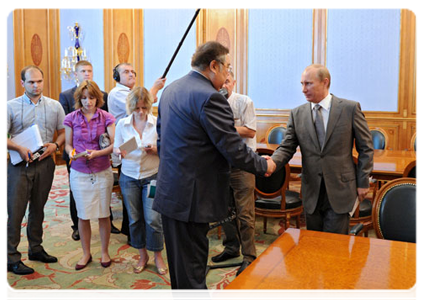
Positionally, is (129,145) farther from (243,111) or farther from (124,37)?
(124,37)

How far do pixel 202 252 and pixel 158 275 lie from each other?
3.92 ft

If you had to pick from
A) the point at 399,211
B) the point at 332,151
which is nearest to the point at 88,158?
the point at 332,151

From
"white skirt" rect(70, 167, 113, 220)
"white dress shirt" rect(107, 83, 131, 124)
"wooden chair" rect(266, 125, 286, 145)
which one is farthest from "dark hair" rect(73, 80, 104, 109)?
"wooden chair" rect(266, 125, 286, 145)

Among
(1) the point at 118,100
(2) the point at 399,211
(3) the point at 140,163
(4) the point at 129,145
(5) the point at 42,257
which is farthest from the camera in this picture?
(1) the point at 118,100

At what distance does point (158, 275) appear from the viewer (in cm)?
331

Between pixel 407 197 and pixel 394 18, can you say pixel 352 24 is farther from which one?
pixel 407 197

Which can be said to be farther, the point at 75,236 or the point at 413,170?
the point at 75,236

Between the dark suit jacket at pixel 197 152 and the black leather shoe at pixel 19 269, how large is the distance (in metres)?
1.75

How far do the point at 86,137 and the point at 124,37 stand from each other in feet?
19.8

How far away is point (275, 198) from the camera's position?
405cm

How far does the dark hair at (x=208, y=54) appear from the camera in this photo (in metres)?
2.16

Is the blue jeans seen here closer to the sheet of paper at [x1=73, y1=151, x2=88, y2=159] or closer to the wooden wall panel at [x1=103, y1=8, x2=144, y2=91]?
the sheet of paper at [x1=73, y1=151, x2=88, y2=159]

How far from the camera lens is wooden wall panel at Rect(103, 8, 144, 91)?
8.86 metres
